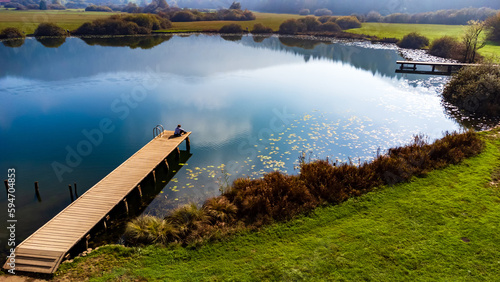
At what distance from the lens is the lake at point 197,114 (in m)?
22.5

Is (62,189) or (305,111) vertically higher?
(305,111)

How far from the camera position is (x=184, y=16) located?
140125mm

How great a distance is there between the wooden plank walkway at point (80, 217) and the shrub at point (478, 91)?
33.4 metres

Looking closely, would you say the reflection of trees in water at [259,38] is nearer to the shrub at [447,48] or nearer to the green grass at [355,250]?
the shrub at [447,48]

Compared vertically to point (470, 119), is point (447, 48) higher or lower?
higher

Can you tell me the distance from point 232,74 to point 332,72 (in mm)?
17929

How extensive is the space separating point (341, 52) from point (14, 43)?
81972mm

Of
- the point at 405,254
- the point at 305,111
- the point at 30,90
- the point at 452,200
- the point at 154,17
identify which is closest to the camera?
the point at 405,254

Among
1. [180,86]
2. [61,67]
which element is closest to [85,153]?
[180,86]

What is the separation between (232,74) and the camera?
2096 inches

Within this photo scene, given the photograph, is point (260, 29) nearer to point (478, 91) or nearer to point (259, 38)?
point (259, 38)

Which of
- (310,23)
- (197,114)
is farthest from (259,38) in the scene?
(197,114)

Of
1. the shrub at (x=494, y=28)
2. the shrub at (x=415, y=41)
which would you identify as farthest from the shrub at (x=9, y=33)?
the shrub at (x=494, y=28)

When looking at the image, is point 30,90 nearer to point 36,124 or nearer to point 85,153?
point 36,124
